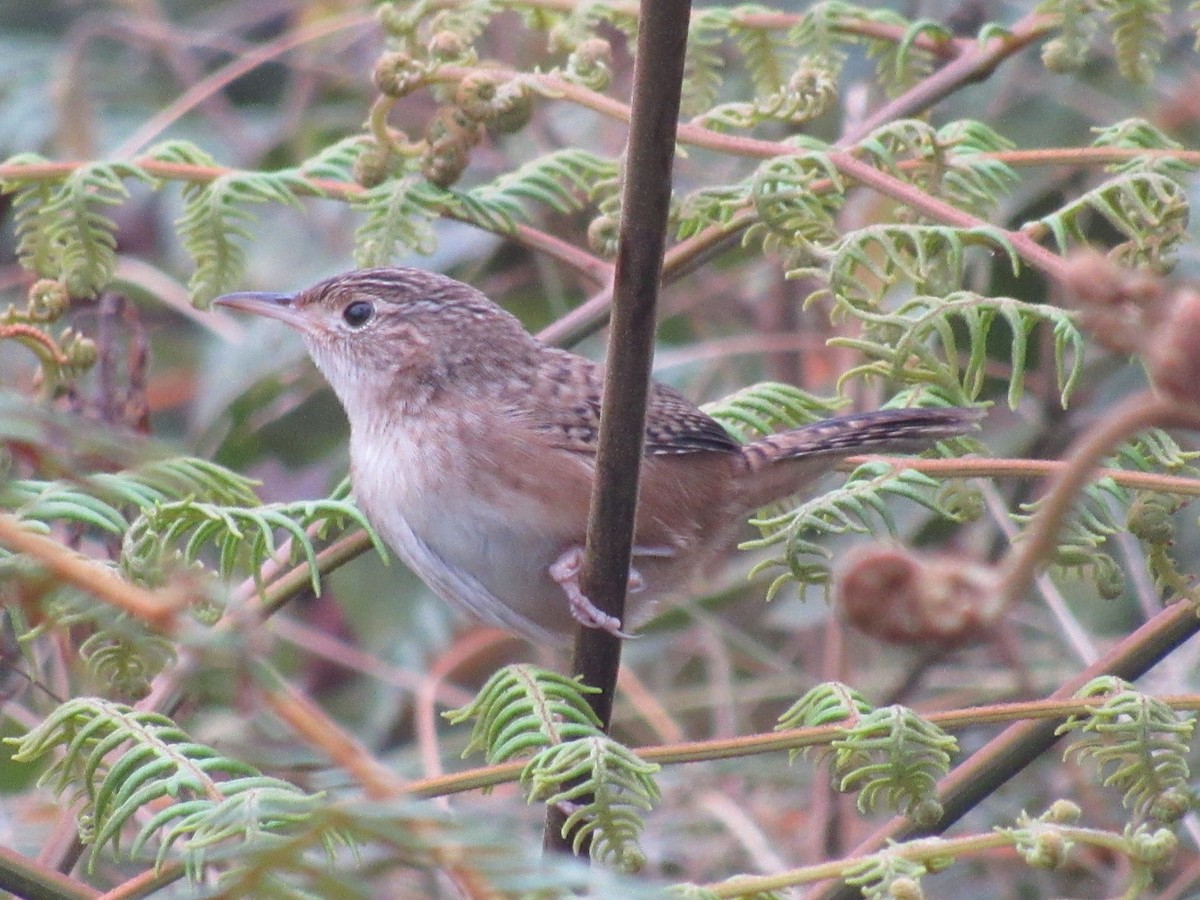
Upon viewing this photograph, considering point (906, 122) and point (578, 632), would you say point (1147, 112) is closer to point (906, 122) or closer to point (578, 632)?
point (906, 122)

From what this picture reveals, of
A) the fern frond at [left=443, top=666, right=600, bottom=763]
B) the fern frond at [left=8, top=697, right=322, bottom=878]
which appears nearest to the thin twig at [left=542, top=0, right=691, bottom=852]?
the fern frond at [left=443, top=666, right=600, bottom=763]

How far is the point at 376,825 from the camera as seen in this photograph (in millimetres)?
1125

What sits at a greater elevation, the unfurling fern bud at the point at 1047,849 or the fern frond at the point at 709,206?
the fern frond at the point at 709,206

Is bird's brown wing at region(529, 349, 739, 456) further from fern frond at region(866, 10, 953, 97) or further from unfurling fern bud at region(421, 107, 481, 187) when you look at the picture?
fern frond at region(866, 10, 953, 97)

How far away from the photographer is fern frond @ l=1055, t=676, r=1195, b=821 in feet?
6.98

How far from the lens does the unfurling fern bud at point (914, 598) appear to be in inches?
47.3

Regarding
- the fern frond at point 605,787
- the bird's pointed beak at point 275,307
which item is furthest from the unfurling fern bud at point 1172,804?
the bird's pointed beak at point 275,307

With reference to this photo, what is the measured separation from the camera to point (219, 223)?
3.15m

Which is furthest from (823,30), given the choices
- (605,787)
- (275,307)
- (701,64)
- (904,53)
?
(605,787)

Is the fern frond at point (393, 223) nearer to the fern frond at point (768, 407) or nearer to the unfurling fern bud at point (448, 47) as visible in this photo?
the unfurling fern bud at point (448, 47)

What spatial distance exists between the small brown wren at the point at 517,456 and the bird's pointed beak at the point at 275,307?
0.02 meters

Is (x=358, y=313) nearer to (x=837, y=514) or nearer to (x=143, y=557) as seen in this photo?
(x=143, y=557)

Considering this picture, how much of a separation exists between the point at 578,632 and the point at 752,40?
1.68 meters

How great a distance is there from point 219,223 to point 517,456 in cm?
75
